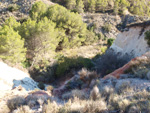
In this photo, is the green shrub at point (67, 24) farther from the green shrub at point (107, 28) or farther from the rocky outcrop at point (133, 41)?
the green shrub at point (107, 28)

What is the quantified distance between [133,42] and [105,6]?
101 ft

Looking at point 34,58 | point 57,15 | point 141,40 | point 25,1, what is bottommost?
point 34,58

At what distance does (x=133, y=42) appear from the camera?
419 inches

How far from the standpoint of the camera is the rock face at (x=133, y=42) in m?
9.36

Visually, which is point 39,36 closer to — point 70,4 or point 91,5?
point 70,4

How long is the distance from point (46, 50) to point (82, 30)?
31.5ft

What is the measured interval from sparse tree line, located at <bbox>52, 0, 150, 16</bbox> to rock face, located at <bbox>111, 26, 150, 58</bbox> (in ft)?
80.6

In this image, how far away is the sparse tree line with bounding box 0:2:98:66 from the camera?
37.8ft

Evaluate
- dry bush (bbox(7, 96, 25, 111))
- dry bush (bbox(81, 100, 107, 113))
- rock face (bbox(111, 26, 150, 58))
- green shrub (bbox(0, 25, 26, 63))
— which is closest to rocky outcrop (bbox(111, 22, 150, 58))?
rock face (bbox(111, 26, 150, 58))

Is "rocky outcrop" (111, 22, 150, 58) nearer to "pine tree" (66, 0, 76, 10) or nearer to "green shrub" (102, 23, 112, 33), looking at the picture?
"green shrub" (102, 23, 112, 33)

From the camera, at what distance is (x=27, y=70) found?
41.8 ft

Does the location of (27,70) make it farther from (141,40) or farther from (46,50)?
(141,40)

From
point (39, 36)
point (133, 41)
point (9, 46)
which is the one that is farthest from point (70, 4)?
point (133, 41)

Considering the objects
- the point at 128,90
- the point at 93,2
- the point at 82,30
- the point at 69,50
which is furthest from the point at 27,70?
the point at 93,2
